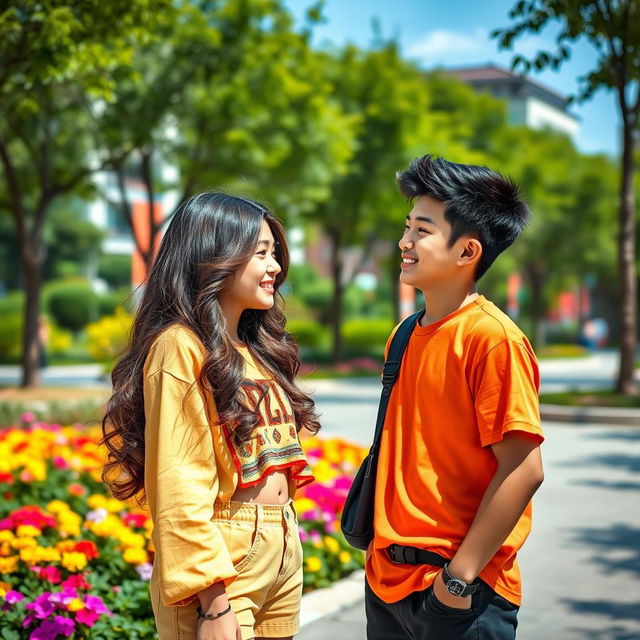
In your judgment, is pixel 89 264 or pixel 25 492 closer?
pixel 25 492

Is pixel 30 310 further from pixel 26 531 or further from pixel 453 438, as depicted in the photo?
pixel 453 438

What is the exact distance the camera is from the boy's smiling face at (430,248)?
8.43ft

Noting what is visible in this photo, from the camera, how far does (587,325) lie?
168ft

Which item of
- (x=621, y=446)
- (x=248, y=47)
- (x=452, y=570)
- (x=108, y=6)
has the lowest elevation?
(x=621, y=446)

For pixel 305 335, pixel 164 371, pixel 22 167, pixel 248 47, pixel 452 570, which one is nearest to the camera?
pixel 452 570

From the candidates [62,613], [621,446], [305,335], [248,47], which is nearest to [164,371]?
[62,613]

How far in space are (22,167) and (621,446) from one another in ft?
49.1

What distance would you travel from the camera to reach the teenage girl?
2.43m

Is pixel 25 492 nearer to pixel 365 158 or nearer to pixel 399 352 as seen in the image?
pixel 399 352

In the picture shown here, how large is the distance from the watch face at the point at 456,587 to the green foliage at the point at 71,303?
43145 millimetres

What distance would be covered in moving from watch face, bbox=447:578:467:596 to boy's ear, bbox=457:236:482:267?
2.57 feet

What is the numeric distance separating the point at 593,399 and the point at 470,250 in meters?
14.2

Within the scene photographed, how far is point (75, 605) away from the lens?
408 cm

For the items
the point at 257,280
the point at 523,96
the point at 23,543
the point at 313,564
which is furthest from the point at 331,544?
the point at 523,96
